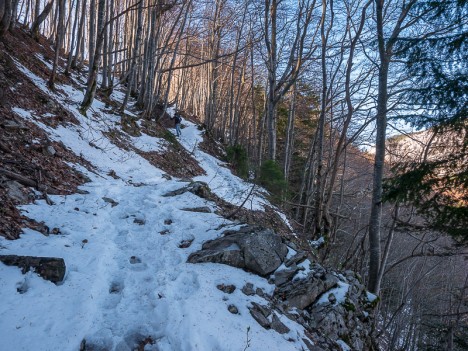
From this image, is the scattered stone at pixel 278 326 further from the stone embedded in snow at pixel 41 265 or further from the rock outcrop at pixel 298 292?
the stone embedded in snow at pixel 41 265

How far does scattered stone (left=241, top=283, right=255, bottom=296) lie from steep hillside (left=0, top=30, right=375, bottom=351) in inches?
1.4

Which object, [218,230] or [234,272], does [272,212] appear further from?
[234,272]

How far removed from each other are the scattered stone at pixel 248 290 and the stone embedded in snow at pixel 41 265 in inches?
90.1

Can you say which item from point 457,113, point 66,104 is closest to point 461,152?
point 457,113

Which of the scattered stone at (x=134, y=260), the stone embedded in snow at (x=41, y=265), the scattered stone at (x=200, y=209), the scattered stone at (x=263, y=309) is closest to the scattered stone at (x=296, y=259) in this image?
the scattered stone at (x=263, y=309)

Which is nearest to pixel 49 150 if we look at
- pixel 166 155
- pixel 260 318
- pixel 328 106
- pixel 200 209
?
pixel 200 209

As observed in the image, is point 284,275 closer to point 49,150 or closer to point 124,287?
point 124,287

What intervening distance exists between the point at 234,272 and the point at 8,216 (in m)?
3.24

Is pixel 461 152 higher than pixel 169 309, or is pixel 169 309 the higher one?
pixel 461 152

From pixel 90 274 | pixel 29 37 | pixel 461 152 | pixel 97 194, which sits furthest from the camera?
pixel 29 37

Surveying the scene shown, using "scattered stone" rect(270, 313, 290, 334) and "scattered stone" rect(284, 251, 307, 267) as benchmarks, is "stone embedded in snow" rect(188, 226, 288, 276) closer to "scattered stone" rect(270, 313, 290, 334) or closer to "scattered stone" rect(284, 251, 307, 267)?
"scattered stone" rect(284, 251, 307, 267)

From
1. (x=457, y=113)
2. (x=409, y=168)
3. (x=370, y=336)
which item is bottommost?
(x=370, y=336)

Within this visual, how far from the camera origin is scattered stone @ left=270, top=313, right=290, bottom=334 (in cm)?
382

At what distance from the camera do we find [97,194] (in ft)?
20.8
